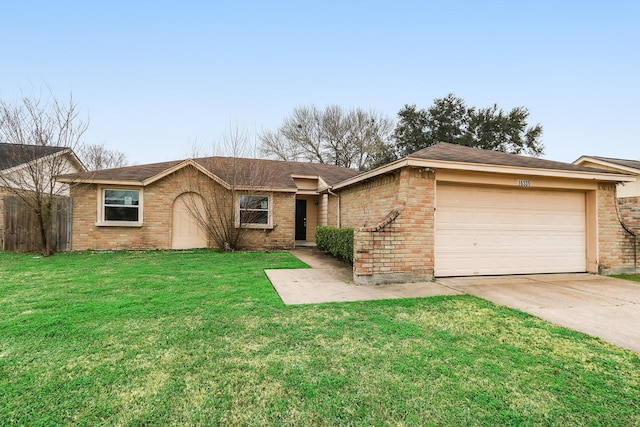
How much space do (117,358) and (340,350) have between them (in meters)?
2.20

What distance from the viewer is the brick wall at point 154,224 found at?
1106 centimetres

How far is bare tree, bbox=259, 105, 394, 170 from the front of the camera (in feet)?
92.1

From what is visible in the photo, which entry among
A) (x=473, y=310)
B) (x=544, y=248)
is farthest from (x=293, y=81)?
(x=473, y=310)

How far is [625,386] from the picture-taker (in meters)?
2.41

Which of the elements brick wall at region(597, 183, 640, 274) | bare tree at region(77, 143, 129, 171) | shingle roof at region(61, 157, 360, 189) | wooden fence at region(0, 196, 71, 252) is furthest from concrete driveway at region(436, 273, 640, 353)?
bare tree at region(77, 143, 129, 171)

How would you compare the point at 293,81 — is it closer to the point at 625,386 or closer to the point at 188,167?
the point at 188,167

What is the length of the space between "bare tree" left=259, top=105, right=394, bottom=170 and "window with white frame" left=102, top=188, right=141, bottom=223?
57.7ft

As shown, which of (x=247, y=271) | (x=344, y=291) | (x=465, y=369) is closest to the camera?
(x=465, y=369)

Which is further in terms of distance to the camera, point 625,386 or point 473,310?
point 473,310

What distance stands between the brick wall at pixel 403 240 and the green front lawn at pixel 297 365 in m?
1.40

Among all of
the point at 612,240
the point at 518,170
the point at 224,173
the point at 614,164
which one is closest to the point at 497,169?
the point at 518,170

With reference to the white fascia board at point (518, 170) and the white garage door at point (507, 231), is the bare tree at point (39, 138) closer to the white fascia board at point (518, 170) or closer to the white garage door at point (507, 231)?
the white fascia board at point (518, 170)

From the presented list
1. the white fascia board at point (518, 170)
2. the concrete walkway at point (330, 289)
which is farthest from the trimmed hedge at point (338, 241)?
the white fascia board at point (518, 170)

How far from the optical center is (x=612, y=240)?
7.48 meters
